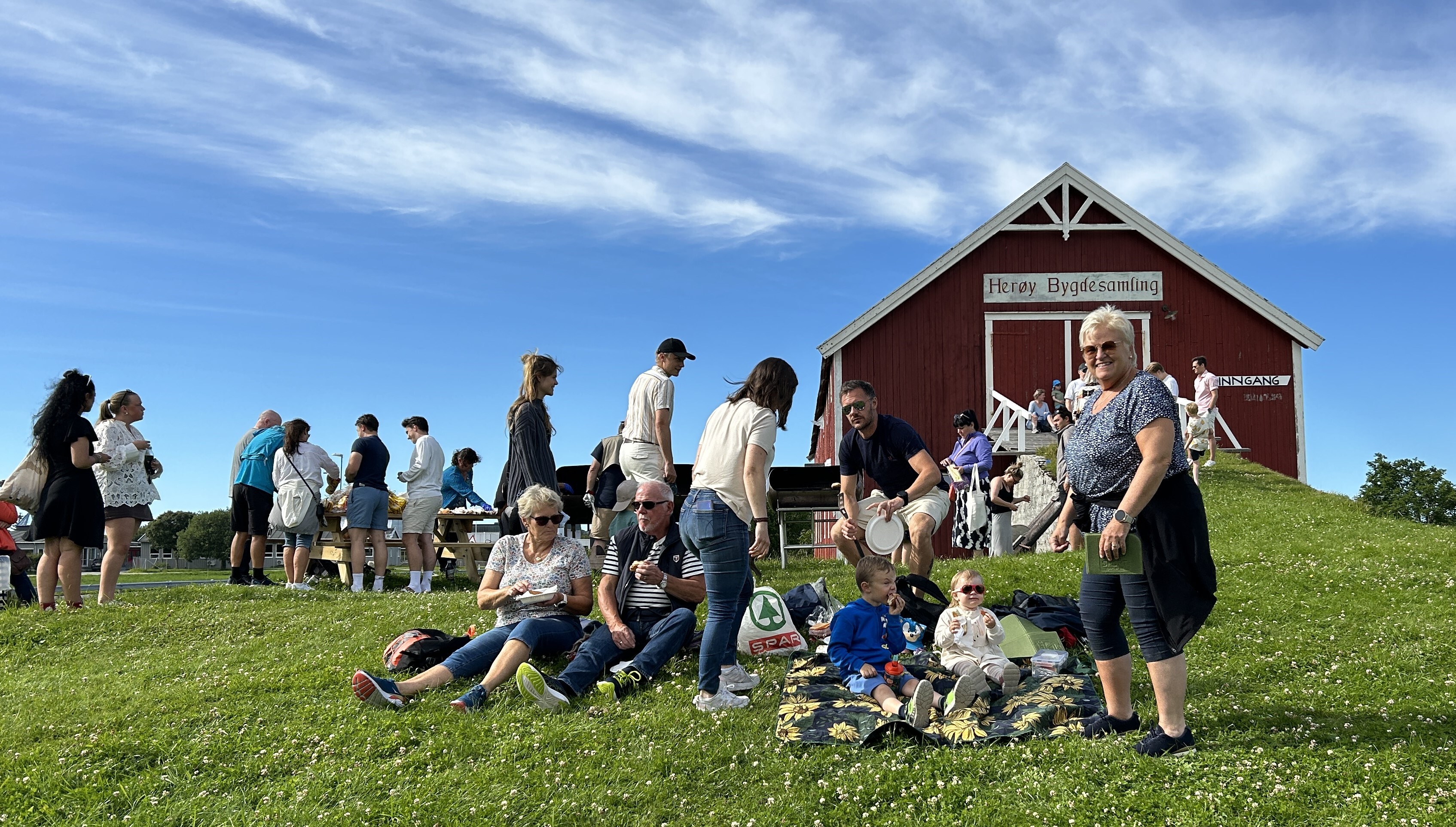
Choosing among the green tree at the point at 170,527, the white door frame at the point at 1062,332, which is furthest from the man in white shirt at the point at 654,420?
the green tree at the point at 170,527

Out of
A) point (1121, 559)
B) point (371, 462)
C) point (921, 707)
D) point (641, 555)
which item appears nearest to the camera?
point (1121, 559)

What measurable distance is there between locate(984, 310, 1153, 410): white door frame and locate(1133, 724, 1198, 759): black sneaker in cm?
1842

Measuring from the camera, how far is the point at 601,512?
1073 cm

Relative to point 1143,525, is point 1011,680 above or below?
below

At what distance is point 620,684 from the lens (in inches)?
249

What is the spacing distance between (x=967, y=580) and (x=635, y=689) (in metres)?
2.29

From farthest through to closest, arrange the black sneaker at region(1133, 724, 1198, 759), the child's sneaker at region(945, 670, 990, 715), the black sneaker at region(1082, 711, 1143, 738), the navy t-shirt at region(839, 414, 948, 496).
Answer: the navy t-shirt at region(839, 414, 948, 496) → the child's sneaker at region(945, 670, 990, 715) → the black sneaker at region(1082, 711, 1143, 738) → the black sneaker at region(1133, 724, 1198, 759)

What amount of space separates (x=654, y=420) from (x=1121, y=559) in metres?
4.75

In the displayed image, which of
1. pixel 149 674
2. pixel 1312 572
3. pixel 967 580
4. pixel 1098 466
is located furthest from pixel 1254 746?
pixel 149 674

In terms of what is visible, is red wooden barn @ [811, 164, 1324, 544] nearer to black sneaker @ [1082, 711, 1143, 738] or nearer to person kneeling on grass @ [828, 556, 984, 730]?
person kneeling on grass @ [828, 556, 984, 730]

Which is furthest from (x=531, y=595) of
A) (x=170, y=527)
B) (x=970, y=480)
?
(x=170, y=527)

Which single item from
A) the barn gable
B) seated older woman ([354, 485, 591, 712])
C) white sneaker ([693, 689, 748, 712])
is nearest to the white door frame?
the barn gable

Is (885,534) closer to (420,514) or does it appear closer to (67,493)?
(420,514)

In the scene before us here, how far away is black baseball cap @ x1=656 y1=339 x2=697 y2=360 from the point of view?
Result: 8.89 metres
